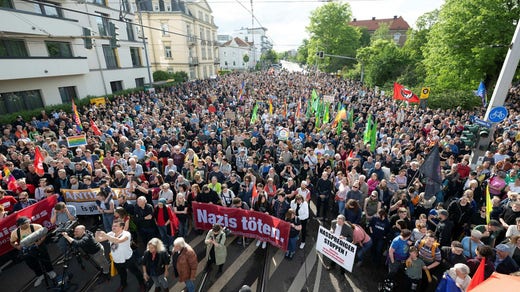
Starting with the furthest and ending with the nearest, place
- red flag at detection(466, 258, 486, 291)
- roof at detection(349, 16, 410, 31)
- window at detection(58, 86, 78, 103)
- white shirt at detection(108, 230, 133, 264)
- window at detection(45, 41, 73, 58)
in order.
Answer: roof at detection(349, 16, 410, 31) → window at detection(58, 86, 78, 103) → window at detection(45, 41, 73, 58) → white shirt at detection(108, 230, 133, 264) → red flag at detection(466, 258, 486, 291)

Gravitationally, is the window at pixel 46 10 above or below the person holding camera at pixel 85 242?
above

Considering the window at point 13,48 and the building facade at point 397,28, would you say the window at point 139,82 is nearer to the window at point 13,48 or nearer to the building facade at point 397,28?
the window at point 13,48

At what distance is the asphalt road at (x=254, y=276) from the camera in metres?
5.89

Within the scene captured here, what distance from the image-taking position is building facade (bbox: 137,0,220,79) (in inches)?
1768

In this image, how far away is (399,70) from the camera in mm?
33250

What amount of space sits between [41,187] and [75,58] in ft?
64.4

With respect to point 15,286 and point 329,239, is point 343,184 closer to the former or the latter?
point 329,239

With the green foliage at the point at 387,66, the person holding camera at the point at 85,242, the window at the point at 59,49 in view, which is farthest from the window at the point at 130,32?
the person holding camera at the point at 85,242

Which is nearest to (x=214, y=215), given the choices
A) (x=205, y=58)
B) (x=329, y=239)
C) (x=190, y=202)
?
(x=190, y=202)

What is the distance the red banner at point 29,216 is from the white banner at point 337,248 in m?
6.78

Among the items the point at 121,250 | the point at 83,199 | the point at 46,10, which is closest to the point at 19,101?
the point at 46,10

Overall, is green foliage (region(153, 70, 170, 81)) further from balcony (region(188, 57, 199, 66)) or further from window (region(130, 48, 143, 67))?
balcony (region(188, 57, 199, 66))

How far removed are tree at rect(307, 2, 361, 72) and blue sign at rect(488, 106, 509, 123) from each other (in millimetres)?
49125

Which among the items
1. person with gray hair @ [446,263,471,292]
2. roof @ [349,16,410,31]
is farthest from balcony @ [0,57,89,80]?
roof @ [349,16,410,31]
